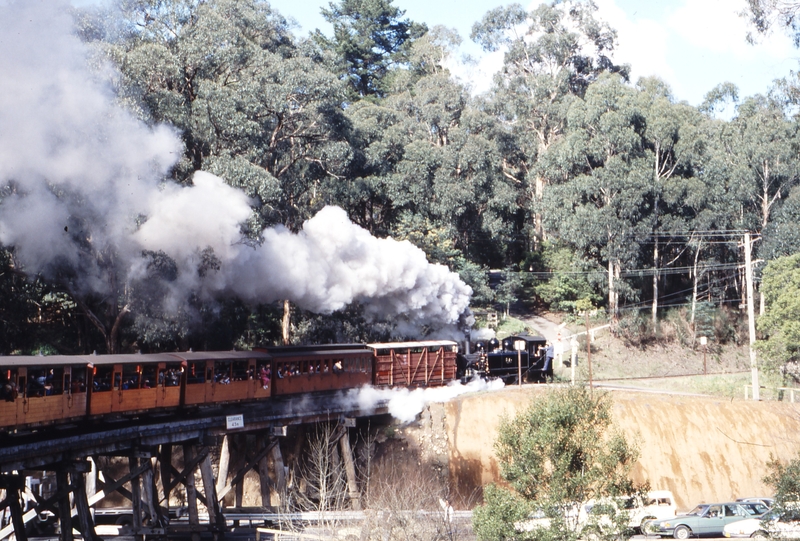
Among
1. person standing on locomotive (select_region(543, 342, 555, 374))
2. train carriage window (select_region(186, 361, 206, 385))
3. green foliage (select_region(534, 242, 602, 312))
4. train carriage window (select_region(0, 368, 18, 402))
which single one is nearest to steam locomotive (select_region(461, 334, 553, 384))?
person standing on locomotive (select_region(543, 342, 555, 374))

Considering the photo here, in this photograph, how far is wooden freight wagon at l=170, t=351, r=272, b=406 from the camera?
27453mm

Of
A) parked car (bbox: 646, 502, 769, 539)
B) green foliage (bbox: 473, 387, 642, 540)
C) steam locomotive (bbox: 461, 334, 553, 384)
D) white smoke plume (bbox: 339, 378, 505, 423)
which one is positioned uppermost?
steam locomotive (bbox: 461, 334, 553, 384)

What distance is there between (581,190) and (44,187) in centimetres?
3413

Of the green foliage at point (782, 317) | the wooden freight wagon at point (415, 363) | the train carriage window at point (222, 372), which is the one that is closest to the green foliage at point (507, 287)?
the wooden freight wagon at point (415, 363)

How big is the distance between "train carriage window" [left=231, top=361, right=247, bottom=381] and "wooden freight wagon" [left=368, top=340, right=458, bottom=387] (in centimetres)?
807

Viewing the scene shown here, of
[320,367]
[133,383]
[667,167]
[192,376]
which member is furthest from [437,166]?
[133,383]

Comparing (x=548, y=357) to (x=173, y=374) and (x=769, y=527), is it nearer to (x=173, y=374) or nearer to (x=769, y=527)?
(x=173, y=374)

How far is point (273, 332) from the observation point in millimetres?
48062

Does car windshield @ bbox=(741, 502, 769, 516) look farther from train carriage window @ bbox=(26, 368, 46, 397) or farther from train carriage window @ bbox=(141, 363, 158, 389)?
train carriage window @ bbox=(26, 368, 46, 397)

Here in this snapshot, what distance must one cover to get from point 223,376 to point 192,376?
1584mm

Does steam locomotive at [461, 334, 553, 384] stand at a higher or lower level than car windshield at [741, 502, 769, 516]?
higher

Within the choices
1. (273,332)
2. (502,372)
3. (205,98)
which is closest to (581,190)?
(502,372)

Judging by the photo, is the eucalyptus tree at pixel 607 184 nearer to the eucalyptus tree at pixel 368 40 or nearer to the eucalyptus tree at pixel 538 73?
the eucalyptus tree at pixel 538 73

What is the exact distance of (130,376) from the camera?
25.1 metres
